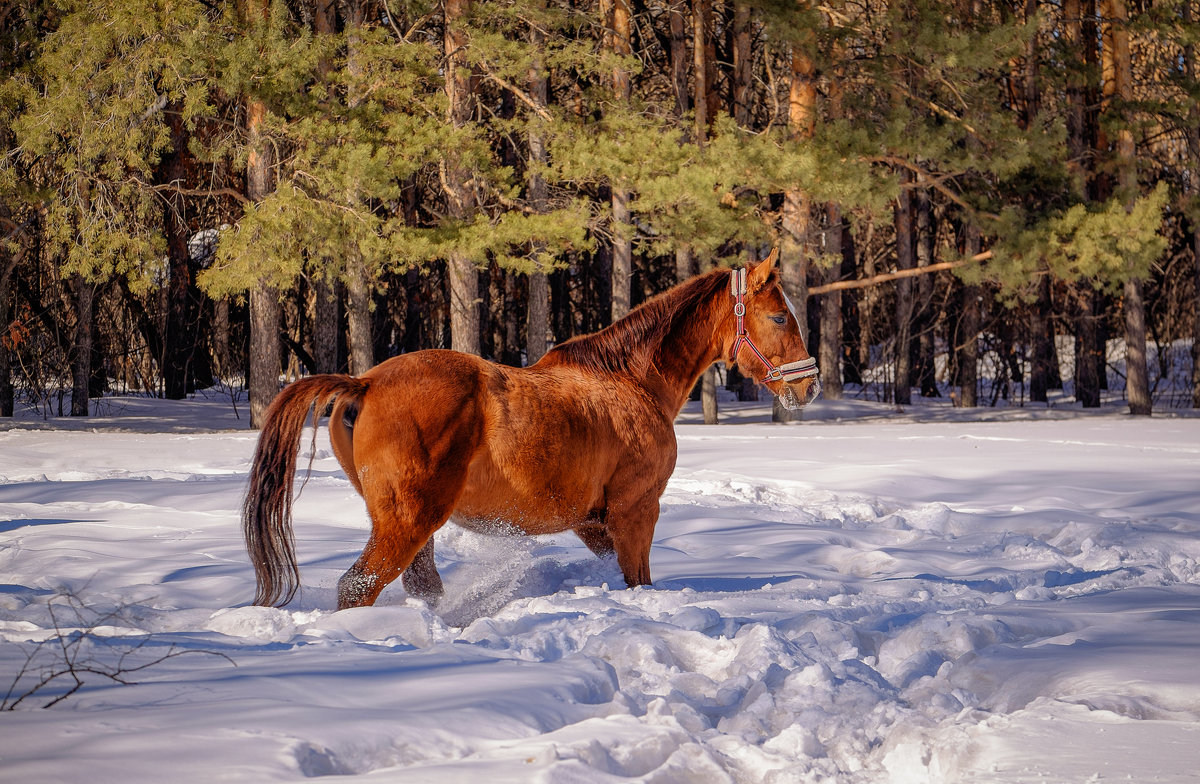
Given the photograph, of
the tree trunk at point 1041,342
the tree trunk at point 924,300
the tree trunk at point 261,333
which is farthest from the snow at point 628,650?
the tree trunk at point 924,300

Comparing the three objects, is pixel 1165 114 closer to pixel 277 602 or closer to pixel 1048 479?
pixel 1048 479

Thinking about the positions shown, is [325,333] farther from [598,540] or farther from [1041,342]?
[1041,342]

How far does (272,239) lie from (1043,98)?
18.8 metres

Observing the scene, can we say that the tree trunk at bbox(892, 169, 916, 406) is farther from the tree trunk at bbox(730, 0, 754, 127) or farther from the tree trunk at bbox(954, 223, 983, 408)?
the tree trunk at bbox(730, 0, 754, 127)

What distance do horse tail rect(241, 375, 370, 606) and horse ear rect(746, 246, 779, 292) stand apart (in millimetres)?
2105

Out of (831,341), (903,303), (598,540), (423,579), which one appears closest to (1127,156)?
(903,303)

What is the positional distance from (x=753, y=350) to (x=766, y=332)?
0.11 meters

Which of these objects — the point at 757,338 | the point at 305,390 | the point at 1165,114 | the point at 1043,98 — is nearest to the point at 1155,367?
the point at 1043,98

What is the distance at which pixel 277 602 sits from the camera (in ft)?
13.9

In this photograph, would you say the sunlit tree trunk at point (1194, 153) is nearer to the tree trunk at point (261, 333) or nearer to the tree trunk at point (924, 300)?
the tree trunk at point (924, 300)

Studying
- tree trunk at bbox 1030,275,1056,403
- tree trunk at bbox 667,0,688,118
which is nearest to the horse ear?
tree trunk at bbox 667,0,688,118

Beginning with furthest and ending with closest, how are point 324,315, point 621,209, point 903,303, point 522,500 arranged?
1. point 903,303
2. point 324,315
3. point 621,209
4. point 522,500

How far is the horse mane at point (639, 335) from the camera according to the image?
515 cm

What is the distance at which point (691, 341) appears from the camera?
5395 millimetres
